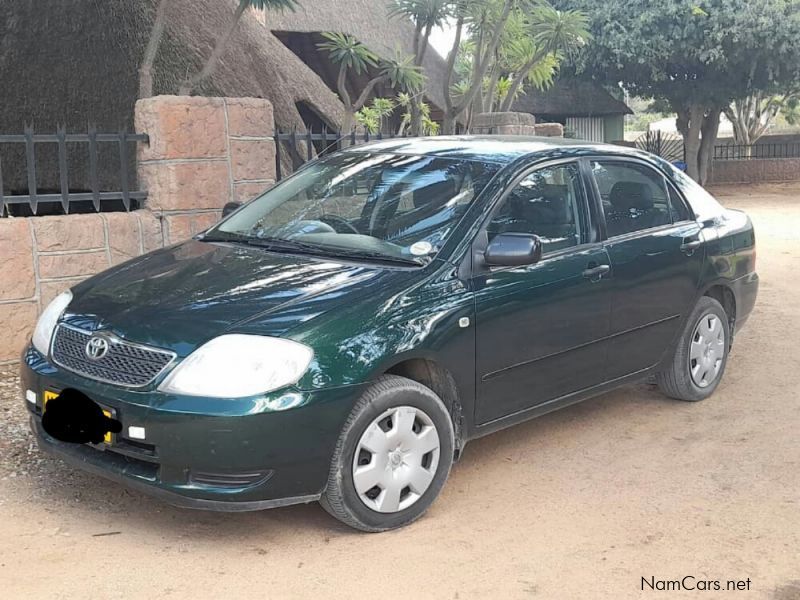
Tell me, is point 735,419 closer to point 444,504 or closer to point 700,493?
point 700,493

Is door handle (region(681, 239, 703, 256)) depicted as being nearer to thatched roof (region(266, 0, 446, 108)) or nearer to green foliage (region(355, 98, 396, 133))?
green foliage (region(355, 98, 396, 133))

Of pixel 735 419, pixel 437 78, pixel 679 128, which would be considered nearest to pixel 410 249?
pixel 735 419

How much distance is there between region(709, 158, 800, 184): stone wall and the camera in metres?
29.9

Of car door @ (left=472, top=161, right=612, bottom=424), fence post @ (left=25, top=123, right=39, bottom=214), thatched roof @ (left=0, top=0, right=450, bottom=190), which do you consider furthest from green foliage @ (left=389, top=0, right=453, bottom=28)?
car door @ (left=472, top=161, right=612, bottom=424)

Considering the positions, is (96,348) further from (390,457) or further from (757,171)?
(757,171)

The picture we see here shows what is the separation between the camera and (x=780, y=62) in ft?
79.0

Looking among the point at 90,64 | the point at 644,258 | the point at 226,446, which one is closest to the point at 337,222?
the point at 226,446

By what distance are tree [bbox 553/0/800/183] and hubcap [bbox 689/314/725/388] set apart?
18894 millimetres

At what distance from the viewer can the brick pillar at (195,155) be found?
724 centimetres

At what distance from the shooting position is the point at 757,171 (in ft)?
98.7

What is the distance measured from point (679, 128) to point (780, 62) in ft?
16.3

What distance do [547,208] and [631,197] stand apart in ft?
2.73

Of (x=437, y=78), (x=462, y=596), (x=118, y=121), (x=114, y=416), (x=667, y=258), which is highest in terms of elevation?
(x=437, y=78)

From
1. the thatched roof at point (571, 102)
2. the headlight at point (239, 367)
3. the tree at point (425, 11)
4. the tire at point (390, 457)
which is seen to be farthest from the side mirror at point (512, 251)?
the thatched roof at point (571, 102)
